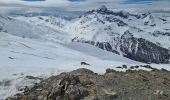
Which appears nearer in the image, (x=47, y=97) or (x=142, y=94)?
(x=142, y=94)

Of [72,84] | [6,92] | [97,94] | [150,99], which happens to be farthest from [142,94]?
[6,92]

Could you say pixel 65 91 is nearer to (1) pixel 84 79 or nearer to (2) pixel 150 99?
Answer: (1) pixel 84 79

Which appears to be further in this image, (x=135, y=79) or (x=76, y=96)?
(x=135, y=79)

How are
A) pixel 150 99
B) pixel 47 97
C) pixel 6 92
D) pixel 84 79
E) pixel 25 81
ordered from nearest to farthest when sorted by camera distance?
pixel 150 99 < pixel 47 97 < pixel 84 79 < pixel 6 92 < pixel 25 81

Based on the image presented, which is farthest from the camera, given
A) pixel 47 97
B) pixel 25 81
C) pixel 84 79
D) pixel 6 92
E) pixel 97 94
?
pixel 25 81

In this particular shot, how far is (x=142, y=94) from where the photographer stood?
46656mm

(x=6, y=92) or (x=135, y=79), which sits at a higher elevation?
(x=135, y=79)

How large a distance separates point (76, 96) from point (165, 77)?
15521mm

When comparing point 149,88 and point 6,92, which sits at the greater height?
point 149,88

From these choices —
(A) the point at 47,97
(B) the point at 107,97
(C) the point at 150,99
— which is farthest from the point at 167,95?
(A) the point at 47,97

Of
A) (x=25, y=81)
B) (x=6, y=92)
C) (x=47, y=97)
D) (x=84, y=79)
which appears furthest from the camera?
(x=25, y=81)

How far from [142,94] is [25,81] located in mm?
29767

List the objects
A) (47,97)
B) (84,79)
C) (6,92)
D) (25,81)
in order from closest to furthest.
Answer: (47,97)
(84,79)
(6,92)
(25,81)

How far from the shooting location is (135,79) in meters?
54.8
